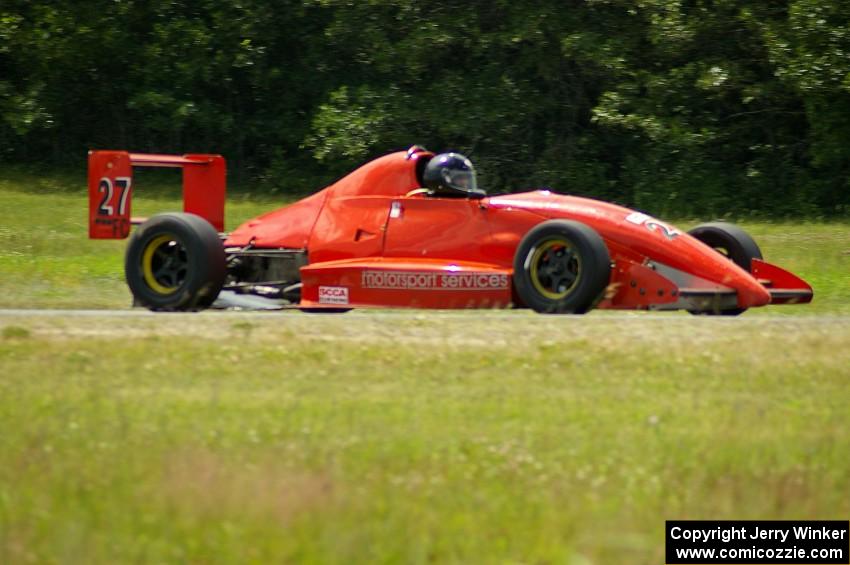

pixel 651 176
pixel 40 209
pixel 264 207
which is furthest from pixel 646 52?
pixel 40 209

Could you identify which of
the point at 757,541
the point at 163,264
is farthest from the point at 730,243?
the point at 757,541

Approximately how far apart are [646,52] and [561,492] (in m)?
22.0

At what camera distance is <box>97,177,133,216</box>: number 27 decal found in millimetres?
13547

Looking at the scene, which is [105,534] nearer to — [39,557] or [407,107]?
[39,557]

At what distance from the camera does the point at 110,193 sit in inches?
535

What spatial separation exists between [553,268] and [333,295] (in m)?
2.06

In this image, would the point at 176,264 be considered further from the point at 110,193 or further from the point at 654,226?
the point at 654,226

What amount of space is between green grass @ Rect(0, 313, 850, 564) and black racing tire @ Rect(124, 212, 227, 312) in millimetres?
1676

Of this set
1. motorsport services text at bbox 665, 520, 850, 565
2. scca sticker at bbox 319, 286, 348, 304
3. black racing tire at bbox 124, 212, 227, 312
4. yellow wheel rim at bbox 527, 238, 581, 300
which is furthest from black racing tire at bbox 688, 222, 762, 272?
motorsport services text at bbox 665, 520, 850, 565

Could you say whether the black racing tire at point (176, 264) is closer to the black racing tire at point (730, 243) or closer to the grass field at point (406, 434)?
the grass field at point (406, 434)

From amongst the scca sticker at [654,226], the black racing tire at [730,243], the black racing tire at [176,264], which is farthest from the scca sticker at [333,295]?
the black racing tire at [730,243]

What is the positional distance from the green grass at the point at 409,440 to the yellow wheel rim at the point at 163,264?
2.04 meters

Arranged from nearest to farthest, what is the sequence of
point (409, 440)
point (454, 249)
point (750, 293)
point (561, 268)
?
point (409, 440) → point (750, 293) → point (561, 268) → point (454, 249)

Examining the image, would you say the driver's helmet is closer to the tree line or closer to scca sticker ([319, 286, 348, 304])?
scca sticker ([319, 286, 348, 304])
